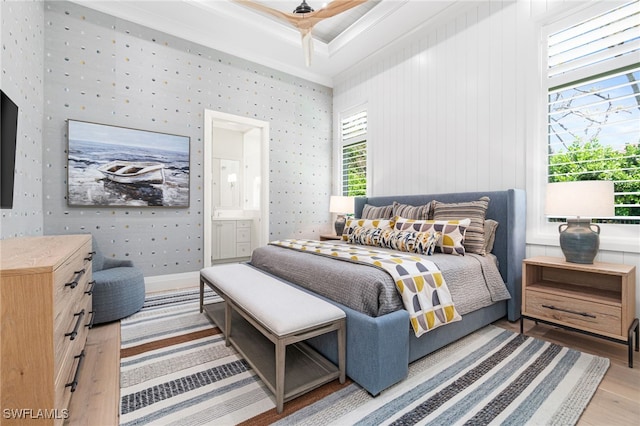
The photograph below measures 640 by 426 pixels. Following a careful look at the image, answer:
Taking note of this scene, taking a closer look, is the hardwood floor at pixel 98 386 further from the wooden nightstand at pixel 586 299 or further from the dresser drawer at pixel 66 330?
the wooden nightstand at pixel 586 299

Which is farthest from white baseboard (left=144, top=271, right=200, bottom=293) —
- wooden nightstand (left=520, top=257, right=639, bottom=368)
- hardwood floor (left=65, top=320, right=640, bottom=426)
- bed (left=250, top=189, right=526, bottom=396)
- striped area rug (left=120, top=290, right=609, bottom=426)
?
wooden nightstand (left=520, top=257, right=639, bottom=368)

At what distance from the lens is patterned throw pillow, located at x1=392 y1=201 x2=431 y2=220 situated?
121 inches

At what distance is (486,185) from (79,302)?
349cm

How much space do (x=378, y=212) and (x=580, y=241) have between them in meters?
1.95

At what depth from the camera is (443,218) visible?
2881 millimetres

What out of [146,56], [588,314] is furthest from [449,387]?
[146,56]

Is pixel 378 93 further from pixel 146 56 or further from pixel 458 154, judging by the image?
pixel 146 56

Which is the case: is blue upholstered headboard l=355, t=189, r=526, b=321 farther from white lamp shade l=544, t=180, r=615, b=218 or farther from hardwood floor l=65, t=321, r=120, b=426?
hardwood floor l=65, t=321, r=120, b=426

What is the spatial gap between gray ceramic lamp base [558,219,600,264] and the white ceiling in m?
2.59

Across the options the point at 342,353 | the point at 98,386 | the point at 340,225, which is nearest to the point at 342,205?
the point at 340,225

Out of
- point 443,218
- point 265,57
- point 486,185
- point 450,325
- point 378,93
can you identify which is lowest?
point 450,325

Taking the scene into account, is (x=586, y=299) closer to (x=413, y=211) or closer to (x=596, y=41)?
(x=413, y=211)

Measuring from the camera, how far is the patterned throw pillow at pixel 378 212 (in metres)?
3.55

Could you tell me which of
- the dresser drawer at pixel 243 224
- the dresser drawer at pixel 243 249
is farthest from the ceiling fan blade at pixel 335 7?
the dresser drawer at pixel 243 249
